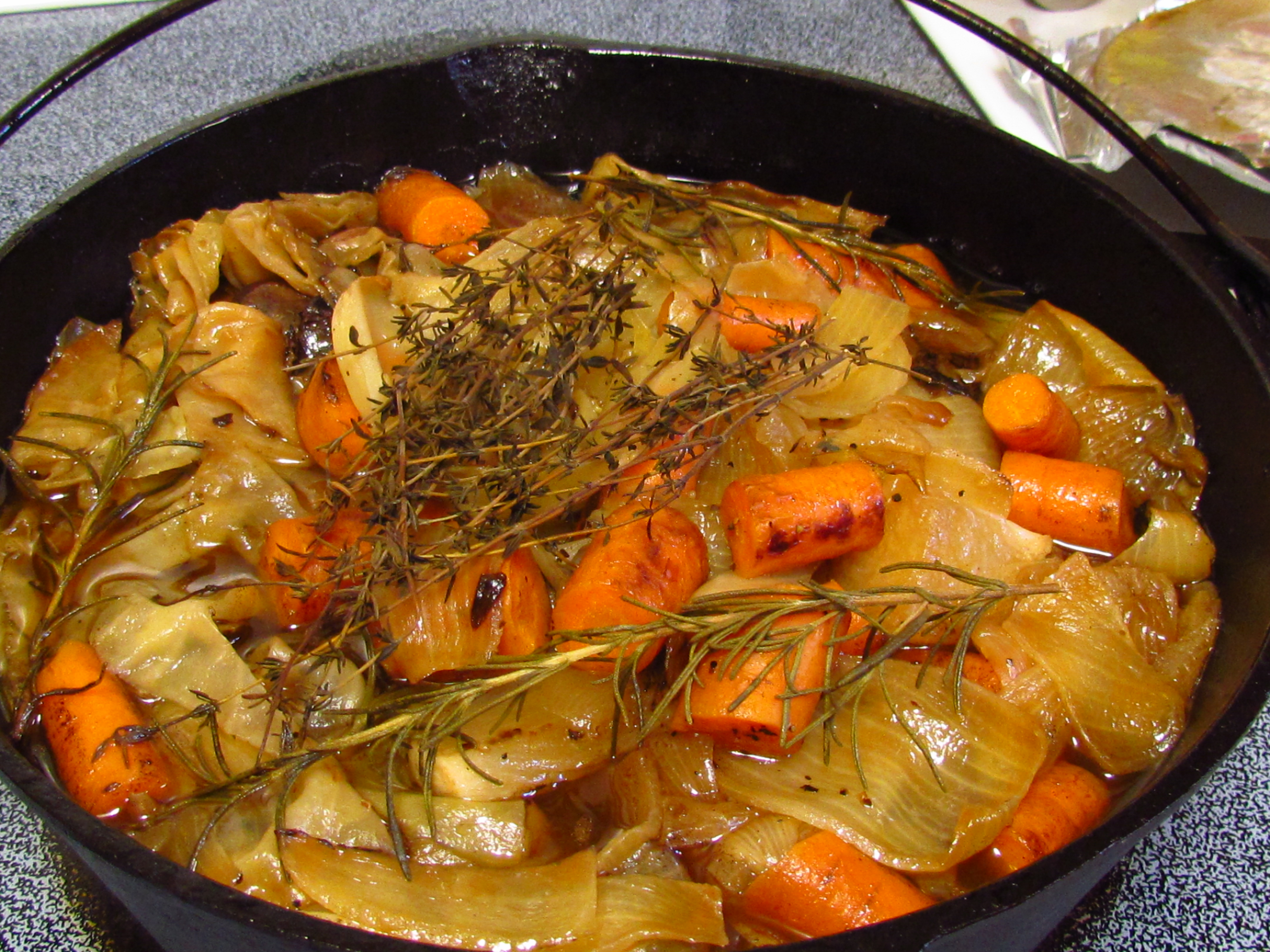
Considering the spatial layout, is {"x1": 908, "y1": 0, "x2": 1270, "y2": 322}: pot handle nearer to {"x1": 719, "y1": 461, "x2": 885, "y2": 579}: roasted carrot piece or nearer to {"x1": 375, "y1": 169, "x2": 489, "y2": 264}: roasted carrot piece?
{"x1": 719, "y1": 461, "x2": 885, "y2": 579}: roasted carrot piece

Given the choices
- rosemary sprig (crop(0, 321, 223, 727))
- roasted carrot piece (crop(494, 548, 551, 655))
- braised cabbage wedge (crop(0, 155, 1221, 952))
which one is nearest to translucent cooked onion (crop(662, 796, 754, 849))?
braised cabbage wedge (crop(0, 155, 1221, 952))

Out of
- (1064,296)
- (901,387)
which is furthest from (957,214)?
(901,387)

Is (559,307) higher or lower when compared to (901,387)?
higher

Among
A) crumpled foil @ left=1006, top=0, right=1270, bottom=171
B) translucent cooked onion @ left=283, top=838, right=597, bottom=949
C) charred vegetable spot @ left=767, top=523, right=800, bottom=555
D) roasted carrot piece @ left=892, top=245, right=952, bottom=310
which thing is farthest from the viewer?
crumpled foil @ left=1006, top=0, right=1270, bottom=171

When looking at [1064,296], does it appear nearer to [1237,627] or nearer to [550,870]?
[1237,627]

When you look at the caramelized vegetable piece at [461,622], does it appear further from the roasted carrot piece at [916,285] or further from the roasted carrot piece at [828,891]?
the roasted carrot piece at [916,285]

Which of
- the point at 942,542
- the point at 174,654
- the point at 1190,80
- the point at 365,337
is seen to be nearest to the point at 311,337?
the point at 365,337
